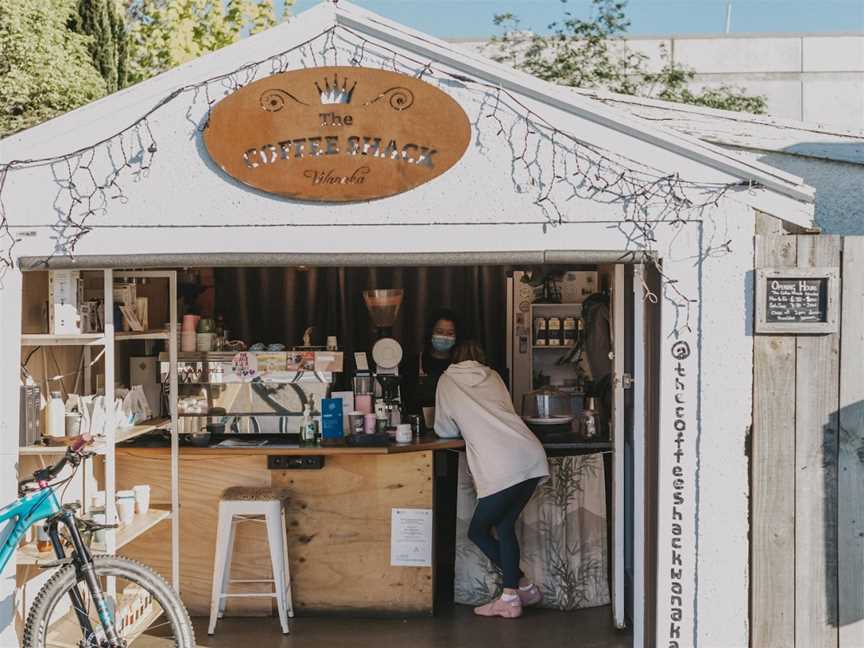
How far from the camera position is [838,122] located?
1989 centimetres

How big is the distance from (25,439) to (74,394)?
60 centimetres

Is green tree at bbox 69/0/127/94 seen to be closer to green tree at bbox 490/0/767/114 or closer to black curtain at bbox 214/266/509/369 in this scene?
black curtain at bbox 214/266/509/369

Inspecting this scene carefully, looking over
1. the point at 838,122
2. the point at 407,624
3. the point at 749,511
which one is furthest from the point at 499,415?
the point at 838,122

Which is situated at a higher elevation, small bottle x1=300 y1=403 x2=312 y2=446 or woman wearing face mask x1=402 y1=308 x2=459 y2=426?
woman wearing face mask x1=402 y1=308 x2=459 y2=426

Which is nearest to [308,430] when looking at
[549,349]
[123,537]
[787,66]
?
[123,537]

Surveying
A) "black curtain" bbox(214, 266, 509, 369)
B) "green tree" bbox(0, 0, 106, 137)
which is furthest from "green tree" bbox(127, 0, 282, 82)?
"black curtain" bbox(214, 266, 509, 369)

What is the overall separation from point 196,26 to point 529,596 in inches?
373

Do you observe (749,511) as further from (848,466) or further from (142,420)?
(142,420)

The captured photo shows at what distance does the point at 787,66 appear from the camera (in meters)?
19.3

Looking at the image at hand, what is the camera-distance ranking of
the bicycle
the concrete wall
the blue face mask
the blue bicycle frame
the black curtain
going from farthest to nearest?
the concrete wall
the black curtain
the blue face mask
the blue bicycle frame
the bicycle

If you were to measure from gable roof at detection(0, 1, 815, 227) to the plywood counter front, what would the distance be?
231 centimetres

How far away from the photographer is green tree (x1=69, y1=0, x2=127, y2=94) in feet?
47.0

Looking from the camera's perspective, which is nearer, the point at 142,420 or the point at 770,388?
the point at 770,388

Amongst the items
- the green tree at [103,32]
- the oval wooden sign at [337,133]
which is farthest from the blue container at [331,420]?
the green tree at [103,32]
